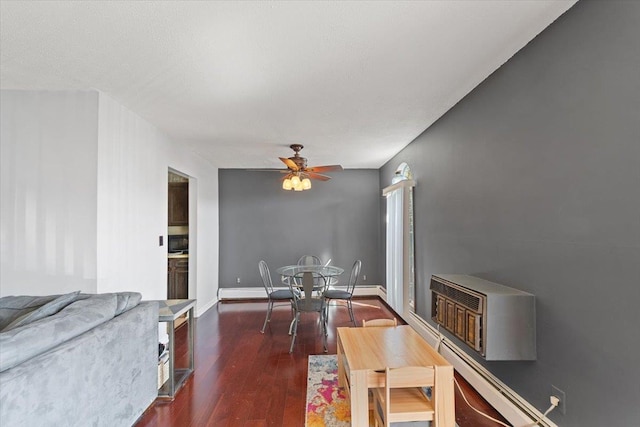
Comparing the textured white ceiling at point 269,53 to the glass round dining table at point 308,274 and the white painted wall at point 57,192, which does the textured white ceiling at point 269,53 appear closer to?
the white painted wall at point 57,192

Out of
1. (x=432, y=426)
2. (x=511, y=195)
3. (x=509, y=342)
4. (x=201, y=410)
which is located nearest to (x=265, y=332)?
(x=201, y=410)

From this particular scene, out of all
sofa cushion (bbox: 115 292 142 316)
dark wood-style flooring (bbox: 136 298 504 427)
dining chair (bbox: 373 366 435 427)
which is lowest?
dark wood-style flooring (bbox: 136 298 504 427)

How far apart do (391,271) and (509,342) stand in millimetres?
2750

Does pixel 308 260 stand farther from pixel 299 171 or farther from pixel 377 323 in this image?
pixel 377 323

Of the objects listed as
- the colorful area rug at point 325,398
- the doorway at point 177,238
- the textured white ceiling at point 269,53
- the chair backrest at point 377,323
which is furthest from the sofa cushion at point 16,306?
the doorway at point 177,238

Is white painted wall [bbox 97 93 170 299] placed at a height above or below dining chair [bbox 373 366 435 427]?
above

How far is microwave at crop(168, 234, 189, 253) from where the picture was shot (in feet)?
18.4

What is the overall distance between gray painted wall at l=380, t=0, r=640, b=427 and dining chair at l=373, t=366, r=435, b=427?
2.20 feet

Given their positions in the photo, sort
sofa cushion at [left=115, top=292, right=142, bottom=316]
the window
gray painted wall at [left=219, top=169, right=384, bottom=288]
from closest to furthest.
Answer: sofa cushion at [left=115, top=292, right=142, bottom=316] → the window → gray painted wall at [left=219, top=169, right=384, bottom=288]

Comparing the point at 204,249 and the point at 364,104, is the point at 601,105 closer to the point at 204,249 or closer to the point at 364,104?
the point at 364,104

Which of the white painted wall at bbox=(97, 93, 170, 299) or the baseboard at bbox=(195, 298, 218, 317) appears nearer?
the white painted wall at bbox=(97, 93, 170, 299)

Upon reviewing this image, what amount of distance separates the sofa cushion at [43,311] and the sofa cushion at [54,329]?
0.16ft

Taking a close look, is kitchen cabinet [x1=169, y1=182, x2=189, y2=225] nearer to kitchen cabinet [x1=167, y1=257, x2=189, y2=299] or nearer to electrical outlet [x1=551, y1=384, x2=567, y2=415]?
kitchen cabinet [x1=167, y1=257, x2=189, y2=299]

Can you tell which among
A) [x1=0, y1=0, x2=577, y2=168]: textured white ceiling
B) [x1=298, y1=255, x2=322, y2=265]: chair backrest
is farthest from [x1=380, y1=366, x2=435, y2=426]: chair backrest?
[x1=298, y1=255, x2=322, y2=265]: chair backrest
